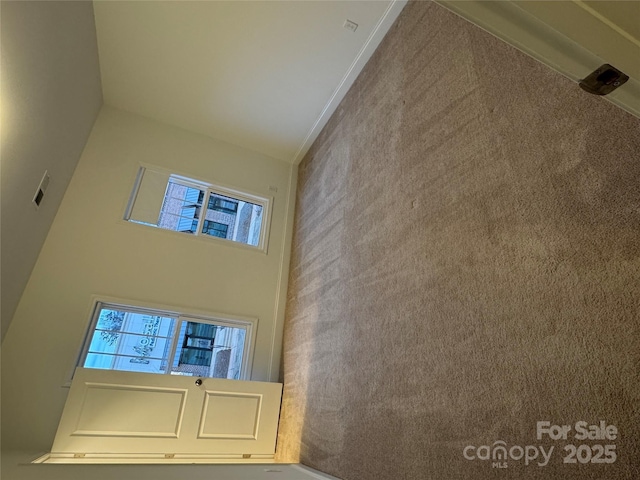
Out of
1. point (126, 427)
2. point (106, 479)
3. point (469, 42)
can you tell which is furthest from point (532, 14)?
point (126, 427)

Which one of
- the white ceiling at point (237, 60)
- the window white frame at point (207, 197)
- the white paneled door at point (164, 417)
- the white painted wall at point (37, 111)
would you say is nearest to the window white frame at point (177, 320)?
the white paneled door at point (164, 417)

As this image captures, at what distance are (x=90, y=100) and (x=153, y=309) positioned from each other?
2.49 metres

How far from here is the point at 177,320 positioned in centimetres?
441

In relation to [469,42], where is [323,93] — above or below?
above

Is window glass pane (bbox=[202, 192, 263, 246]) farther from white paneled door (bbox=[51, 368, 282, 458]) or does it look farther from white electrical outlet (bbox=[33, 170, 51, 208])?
white paneled door (bbox=[51, 368, 282, 458])

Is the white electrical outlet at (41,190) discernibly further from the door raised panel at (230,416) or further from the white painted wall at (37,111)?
the door raised panel at (230,416)

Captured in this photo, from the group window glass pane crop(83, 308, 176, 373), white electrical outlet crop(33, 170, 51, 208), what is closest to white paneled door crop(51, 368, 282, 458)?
window glass pane crop(83, 308, 176, 373)

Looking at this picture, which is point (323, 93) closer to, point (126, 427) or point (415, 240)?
point (415, 240)

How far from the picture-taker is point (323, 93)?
4.79 meters

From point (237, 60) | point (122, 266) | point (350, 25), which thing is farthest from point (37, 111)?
point (350, 25)

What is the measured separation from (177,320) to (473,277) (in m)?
3.45

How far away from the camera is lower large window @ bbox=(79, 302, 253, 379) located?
A: 4.04 meters

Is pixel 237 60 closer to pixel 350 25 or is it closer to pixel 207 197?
pixel 350 25

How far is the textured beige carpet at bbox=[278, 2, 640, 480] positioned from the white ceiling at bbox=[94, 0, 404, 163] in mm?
741
